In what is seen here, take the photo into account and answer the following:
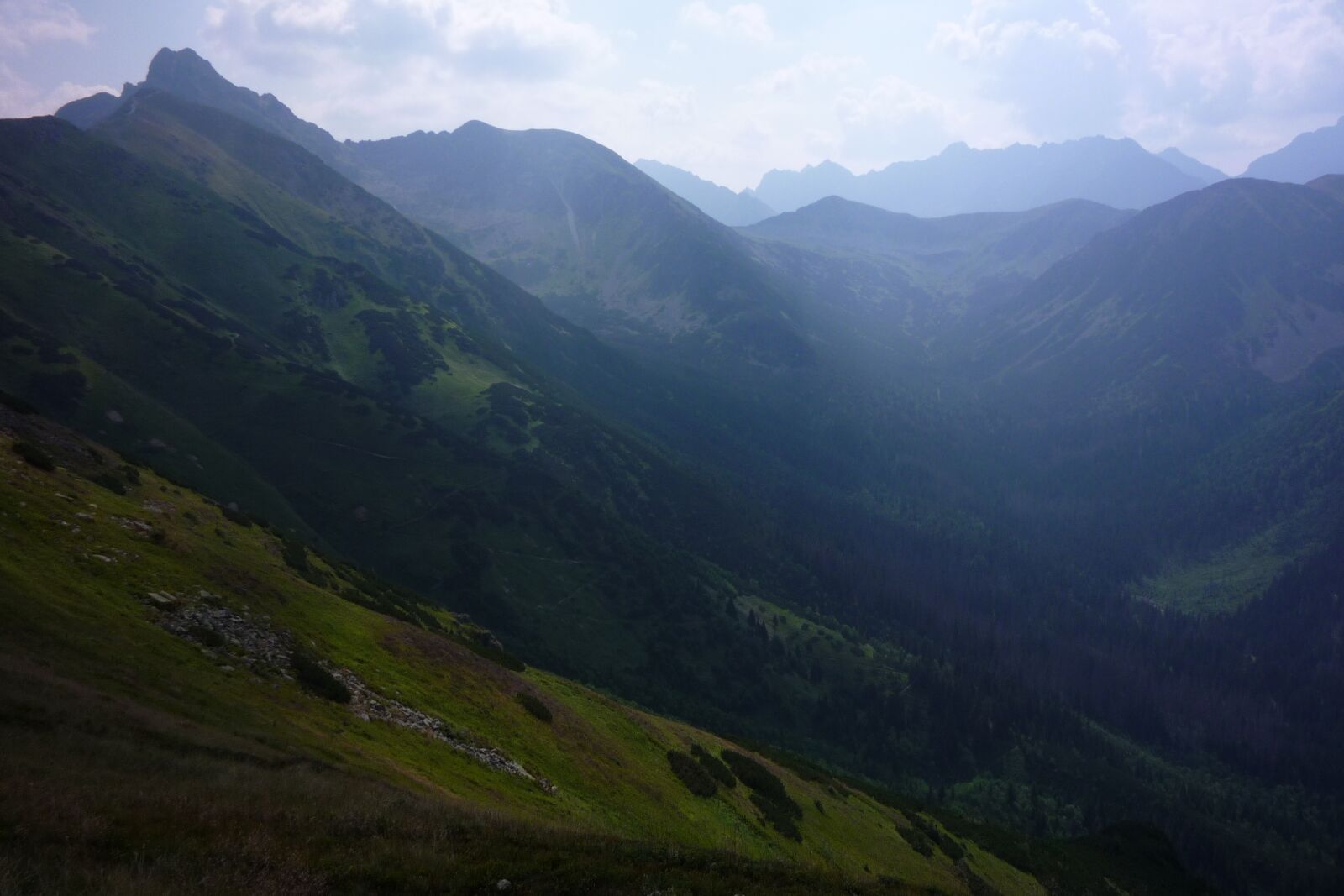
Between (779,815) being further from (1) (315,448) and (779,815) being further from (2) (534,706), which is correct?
(1) (315,448)

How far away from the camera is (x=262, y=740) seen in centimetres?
2191

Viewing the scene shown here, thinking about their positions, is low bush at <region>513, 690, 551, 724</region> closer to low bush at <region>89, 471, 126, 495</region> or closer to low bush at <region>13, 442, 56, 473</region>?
low bush at <region>89, 471, 126, 495</region>

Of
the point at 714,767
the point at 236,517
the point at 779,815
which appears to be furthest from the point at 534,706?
the point at 236,517

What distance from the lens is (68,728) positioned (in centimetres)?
1722

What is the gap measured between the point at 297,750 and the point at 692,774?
82.2 feet

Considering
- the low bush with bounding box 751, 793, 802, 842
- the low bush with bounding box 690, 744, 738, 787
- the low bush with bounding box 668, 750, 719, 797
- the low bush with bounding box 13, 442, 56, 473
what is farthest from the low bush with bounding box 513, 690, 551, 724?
the low bush with bounding box 13, 442, 56, 473

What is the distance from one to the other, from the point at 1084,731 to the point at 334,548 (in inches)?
6964

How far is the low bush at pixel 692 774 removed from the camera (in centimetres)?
3981

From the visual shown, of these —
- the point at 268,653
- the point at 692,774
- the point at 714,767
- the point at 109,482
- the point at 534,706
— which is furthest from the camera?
the point at 714,767

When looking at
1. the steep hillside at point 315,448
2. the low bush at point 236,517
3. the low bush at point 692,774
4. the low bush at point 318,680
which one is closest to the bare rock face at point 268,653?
the low bush at point 318,680

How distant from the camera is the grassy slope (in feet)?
49.2

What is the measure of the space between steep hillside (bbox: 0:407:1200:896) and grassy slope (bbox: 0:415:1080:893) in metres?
0.10

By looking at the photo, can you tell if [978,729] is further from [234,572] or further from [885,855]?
[234,572]

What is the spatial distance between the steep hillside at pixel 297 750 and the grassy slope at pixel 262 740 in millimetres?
100
